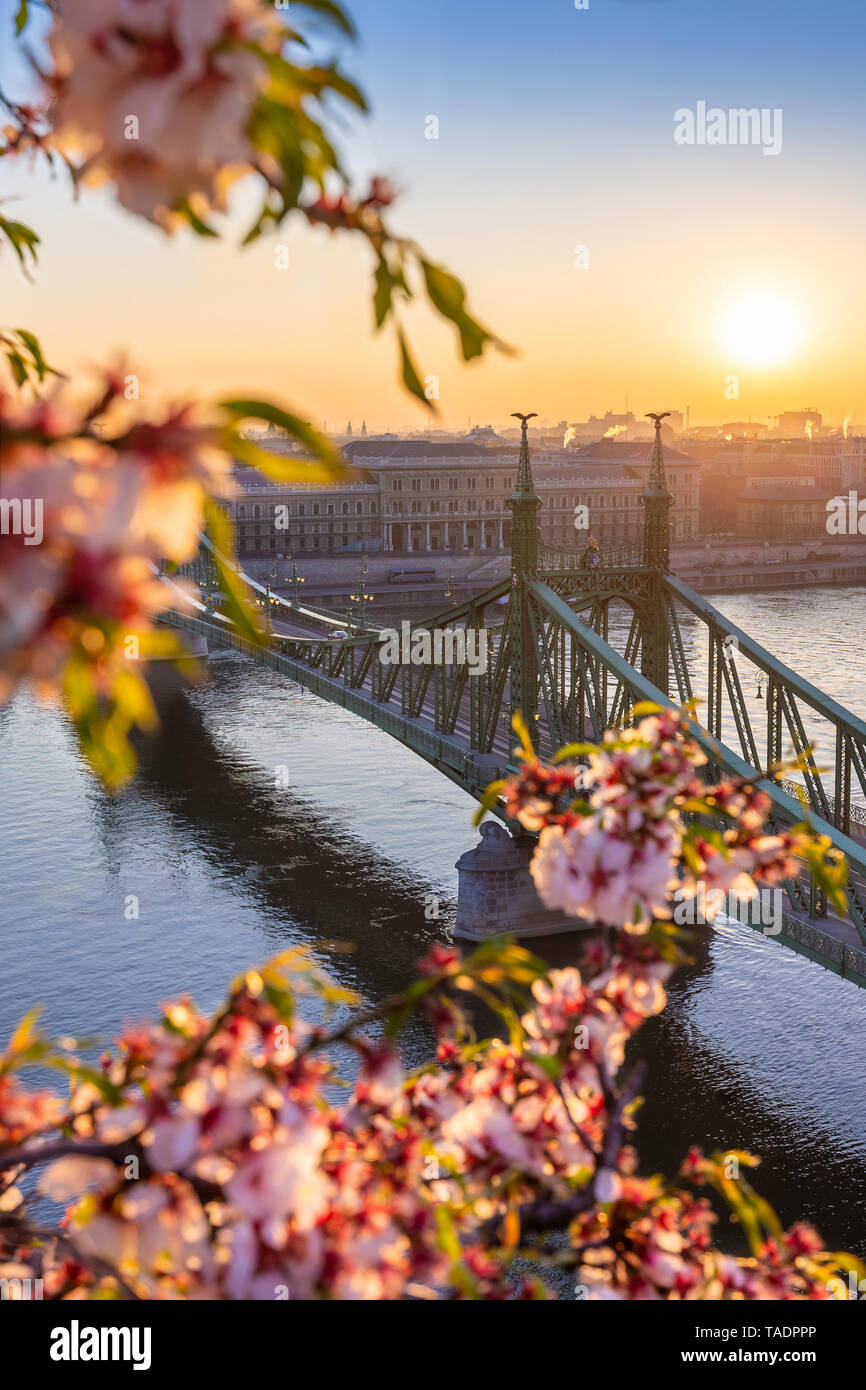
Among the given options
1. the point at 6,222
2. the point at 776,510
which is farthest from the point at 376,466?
the point at 6,222

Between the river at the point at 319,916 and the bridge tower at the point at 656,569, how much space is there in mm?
7181

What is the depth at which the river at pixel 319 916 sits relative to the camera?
2595 centimetres

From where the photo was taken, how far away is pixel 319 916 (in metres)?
37.5

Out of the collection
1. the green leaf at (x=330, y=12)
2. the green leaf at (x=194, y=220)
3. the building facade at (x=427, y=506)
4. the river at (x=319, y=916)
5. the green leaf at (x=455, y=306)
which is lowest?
the river at (x=319, y=916)

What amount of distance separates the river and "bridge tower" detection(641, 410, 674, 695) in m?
7.18

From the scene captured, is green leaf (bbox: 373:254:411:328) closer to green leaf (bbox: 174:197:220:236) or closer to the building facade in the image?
green leaf (bbox: 174:197:220:236)

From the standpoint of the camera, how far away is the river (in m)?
26.0

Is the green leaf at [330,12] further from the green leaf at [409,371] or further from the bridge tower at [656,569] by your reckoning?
the bridge tower at [656,569]

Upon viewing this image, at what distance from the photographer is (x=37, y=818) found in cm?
4725

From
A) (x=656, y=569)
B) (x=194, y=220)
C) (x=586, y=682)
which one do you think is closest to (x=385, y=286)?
(x=194, y=220)

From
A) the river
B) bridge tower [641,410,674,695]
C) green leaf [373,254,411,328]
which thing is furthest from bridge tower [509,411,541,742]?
green leaf [373,254,411,328]

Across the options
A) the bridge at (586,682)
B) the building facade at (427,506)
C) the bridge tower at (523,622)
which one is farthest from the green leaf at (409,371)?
the building facade at (427,506)

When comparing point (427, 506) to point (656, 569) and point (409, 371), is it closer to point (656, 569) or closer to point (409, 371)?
point (656, 569)
